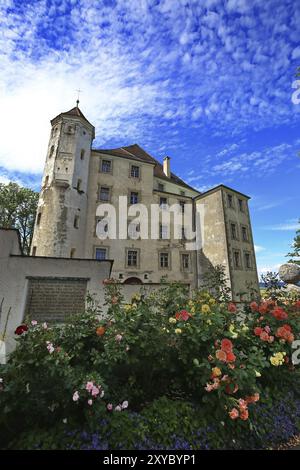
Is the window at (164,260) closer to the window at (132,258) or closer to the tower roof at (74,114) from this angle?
the window at (132,258)

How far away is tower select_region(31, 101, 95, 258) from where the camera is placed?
1888 cm

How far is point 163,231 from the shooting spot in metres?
24.1

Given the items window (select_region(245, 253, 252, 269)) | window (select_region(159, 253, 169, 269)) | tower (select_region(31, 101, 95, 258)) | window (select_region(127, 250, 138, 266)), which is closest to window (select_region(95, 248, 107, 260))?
tower (select_region(31, 101, 95, 258))

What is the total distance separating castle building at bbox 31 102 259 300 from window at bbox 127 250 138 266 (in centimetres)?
10

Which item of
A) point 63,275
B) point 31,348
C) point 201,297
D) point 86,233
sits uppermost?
point 86,233

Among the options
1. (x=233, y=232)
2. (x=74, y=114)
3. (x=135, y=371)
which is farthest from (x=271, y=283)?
(x=74, y=114)

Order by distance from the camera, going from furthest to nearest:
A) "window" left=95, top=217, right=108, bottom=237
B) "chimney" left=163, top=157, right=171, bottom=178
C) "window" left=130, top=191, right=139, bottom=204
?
"chimney" left=163, top=157, right=171, bottom=178 → "window" left=130, top=191, right=139, bottom=204 → "window" left=95, top=217, right=108, bottom=237

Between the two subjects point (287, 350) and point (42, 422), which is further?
point (287, 350)

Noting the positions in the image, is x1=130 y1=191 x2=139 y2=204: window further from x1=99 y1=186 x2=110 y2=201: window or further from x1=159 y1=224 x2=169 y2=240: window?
x1=159 y1=224 x2=169 y2=240: window

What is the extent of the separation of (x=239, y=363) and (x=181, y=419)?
0.94m

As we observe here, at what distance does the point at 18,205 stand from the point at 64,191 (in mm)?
13646
